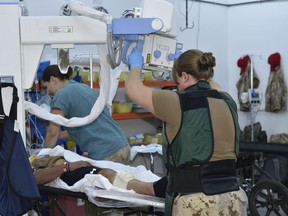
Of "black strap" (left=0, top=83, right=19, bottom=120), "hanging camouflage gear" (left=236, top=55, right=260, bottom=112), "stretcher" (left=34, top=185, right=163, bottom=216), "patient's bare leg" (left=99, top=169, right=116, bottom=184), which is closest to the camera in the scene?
"black strap" (left=0, top=83, right=19, bottom=120)

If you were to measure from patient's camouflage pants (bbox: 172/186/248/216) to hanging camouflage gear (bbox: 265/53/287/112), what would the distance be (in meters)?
4.42

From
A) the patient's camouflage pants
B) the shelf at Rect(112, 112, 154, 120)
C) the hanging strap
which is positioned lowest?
the shelf at Rect(112, 112, 154, 120)

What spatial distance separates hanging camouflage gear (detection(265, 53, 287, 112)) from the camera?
21.0 feet

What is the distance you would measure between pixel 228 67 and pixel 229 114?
16.7 ft

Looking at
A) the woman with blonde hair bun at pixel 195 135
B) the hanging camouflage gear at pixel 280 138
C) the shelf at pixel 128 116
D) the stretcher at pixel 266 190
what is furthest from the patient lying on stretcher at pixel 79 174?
the hanging camouflage gear at pixel 280 138

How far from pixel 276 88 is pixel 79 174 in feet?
13.6

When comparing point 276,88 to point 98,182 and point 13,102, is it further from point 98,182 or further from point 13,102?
point 13,102

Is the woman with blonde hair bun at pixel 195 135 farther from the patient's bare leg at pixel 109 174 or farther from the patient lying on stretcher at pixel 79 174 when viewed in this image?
the patient's bare leg at pixel 109 174

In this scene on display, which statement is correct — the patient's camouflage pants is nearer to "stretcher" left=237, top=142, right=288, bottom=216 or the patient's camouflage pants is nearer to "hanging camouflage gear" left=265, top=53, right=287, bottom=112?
"stretcher" left=237, top=142, right=288, bottom=216

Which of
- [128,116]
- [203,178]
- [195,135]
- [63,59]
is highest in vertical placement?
[63,59]

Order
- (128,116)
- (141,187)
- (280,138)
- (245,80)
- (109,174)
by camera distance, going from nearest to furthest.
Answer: (141,187) → (109,174) → (128,116) → (280,138) → (245,80)

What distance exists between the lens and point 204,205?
2.15 metres

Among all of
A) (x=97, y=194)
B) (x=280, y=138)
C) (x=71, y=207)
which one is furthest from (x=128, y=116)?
(x=97, y=194)

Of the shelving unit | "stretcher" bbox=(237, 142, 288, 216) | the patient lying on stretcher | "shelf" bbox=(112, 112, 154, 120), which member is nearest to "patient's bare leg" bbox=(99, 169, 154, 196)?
the patient lying on stretcher
